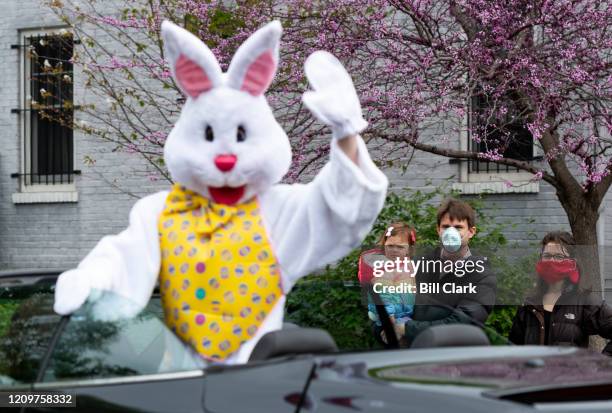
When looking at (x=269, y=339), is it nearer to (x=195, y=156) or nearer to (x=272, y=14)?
(x=195, y=156)

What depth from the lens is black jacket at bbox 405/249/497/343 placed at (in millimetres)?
4121

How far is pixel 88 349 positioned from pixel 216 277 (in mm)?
511

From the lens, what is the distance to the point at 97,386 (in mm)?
3014

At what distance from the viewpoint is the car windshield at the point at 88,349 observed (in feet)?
10.1

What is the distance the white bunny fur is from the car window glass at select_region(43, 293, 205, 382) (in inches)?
23.1

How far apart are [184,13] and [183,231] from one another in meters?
5.52

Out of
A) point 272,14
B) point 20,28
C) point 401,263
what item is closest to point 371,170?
point 401,263

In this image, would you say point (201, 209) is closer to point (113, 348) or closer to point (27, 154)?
point (113, 348)

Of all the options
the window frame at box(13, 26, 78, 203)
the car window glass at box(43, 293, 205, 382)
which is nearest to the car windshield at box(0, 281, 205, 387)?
the car window glass at box(43, 293, 205, 382)

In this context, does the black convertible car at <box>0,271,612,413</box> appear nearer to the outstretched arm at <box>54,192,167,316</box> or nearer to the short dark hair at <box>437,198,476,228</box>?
the outstretched arm at <box>54,192,167,316</box>

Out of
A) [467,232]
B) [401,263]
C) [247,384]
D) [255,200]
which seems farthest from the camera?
[467,232]

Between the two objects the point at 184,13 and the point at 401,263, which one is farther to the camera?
the point at 184,13

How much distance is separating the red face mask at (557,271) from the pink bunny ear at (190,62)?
2.44 metres

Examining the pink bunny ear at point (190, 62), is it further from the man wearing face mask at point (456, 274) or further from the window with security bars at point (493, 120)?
the window with security bars at point (493, 120)
